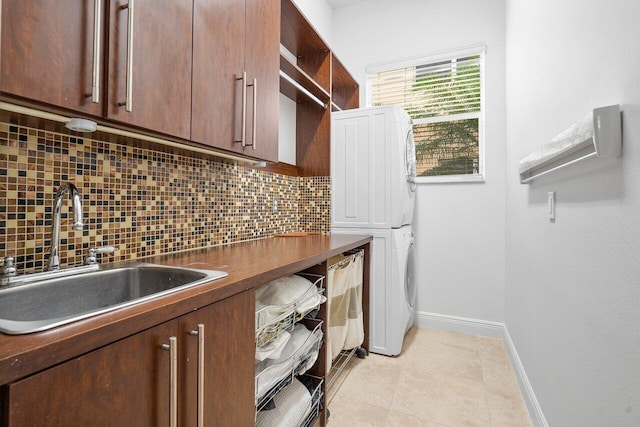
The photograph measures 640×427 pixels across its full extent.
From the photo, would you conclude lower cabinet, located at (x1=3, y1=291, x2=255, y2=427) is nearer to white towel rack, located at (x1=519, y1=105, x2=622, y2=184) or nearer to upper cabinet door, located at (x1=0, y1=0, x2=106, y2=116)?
A: upper cabinet door, located at (x1=0, y1=0, x2=106, y2=116)

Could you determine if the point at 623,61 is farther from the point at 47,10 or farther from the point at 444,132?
the point at 444,132

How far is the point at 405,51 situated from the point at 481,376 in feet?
9.35

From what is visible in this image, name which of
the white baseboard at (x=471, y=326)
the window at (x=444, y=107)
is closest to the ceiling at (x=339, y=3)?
the window at (x=444, y=107)

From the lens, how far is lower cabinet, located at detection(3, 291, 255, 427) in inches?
20.5

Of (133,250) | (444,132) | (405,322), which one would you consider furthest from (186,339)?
(444,132)

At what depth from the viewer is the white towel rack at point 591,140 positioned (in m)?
0.84

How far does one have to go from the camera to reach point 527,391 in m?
1.79

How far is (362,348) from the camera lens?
2.42 m

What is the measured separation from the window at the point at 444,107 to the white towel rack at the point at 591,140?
69.1 inches

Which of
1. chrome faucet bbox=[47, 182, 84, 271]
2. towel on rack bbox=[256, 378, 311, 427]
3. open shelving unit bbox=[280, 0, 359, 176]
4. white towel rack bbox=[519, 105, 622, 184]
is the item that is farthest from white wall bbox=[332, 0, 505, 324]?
chrome faucet bbox=[47, 182, 84, 271]

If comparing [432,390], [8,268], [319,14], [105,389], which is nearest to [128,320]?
[105,389]

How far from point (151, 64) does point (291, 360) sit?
122cm

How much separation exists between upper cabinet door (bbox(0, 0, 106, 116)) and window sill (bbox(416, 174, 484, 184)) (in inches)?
104

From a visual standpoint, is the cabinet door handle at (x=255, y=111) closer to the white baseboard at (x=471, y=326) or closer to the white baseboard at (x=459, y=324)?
the white baseboard at (x=471, y=326)
